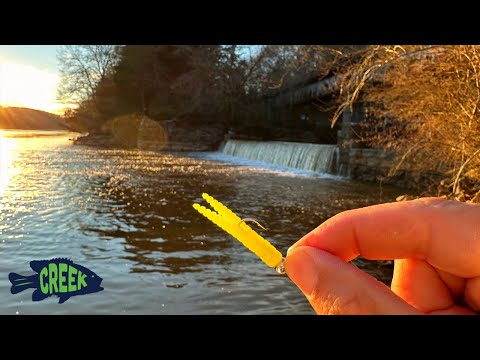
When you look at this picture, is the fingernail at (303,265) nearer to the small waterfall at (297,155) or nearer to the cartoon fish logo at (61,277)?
the cartoon fish logo at (61,277)

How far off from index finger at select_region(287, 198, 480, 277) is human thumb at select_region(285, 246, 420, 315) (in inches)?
1.5

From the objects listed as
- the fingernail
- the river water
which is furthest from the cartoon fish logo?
the river water

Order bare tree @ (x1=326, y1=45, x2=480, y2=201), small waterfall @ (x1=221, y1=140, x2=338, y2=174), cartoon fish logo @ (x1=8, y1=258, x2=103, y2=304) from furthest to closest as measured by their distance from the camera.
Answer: small waterfall @ (x1=221, y1=140, x2=338, y2=174) → bare tree @ (x1=326, y1=45, x2=480, y2=201) → cartoon fish logo @ (x1=8, y1=258, x2=103, y2=304)

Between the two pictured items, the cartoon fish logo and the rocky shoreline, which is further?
the rocky shoreline

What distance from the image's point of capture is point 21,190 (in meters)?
12.3

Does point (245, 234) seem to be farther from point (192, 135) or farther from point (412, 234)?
point (192, 135)

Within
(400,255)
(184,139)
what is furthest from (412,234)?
(184,139)

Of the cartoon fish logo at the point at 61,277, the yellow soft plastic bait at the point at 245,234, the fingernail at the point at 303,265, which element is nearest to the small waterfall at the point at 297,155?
the cartoon fish logo at the point at 61,277

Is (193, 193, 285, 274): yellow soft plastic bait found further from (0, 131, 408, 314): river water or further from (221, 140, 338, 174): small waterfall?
(221, 140, 338, 174): small waterfall

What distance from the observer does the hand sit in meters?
1.06

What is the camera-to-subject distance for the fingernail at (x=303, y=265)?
1120 millimetres

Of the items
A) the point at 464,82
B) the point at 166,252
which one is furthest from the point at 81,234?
the point at 464,82

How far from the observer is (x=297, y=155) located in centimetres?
2275

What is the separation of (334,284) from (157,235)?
7417mm
